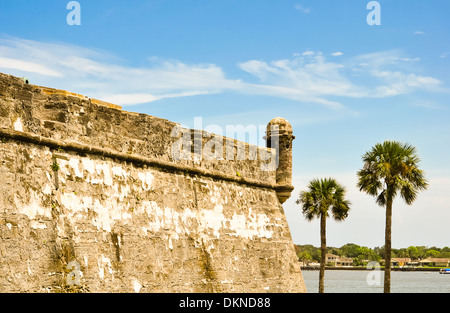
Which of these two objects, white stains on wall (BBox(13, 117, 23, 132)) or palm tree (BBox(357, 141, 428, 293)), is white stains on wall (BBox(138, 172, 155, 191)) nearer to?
white stains on wall (BBox(13, 117, 23, 132))

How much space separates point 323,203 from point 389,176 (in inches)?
177

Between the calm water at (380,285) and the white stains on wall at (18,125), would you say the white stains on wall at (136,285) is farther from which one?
the calm water at (380,285)

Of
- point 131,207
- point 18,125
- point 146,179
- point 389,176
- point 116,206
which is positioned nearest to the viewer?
point 18,125

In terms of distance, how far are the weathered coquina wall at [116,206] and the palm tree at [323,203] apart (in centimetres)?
1294

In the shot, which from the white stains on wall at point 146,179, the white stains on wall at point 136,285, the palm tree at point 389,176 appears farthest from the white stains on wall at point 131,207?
the palm tree at point 389,176

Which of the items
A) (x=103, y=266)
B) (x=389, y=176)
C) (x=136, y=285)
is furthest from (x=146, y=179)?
(x=389, y=176)

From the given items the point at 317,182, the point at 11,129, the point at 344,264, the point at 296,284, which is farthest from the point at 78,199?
the point at 344,264

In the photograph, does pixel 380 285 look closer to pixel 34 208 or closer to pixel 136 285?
pixel 136 285

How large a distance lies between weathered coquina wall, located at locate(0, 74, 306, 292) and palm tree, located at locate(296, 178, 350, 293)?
1294cm

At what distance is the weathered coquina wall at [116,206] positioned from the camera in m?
9.23

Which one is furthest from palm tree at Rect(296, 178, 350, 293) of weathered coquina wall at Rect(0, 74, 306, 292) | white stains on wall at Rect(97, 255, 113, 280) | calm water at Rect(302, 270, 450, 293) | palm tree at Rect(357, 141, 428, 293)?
calm water at Rect(302, 270, 450, 293)

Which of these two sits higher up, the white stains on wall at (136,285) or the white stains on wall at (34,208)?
the white stains on wall at (34,208)

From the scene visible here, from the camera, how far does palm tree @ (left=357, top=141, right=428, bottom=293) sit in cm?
2347

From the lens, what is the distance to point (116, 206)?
35.3 ft
